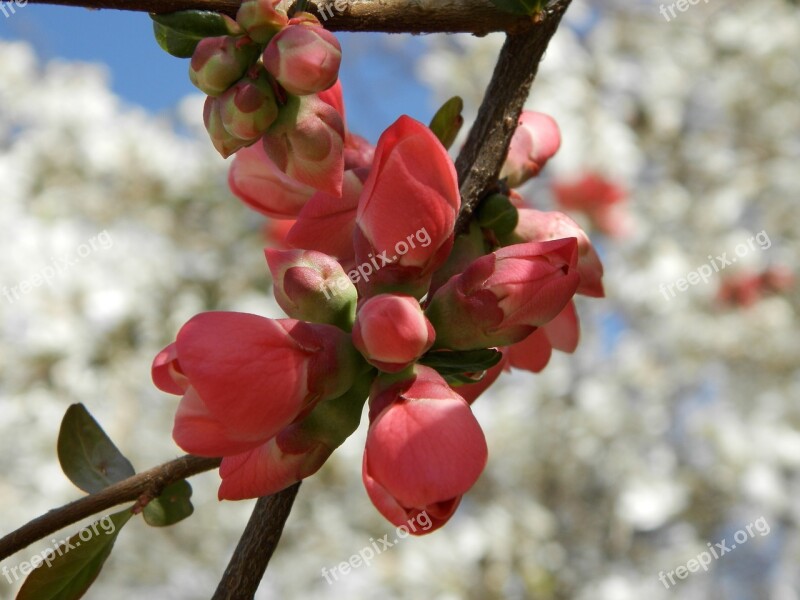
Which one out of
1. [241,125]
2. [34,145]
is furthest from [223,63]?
[34,145]

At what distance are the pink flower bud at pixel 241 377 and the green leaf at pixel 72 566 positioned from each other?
0.22 m

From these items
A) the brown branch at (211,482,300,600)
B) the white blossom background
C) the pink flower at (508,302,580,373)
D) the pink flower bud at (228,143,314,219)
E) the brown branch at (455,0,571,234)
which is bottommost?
the white blossom background

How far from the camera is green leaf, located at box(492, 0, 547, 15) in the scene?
2.40 ft

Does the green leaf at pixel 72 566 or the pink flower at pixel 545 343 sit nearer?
the green leaf at pixel 72 566

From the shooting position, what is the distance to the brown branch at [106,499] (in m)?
0.68

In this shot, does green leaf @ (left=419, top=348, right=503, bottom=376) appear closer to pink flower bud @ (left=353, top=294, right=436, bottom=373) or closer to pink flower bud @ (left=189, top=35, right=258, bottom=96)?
pink flower bud @ (left=353, top=294, right=436, bottom=373)

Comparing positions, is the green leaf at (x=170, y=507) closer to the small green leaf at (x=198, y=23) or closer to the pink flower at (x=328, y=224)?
the pink flower at (x=328, y=224)

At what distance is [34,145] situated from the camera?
531 cm

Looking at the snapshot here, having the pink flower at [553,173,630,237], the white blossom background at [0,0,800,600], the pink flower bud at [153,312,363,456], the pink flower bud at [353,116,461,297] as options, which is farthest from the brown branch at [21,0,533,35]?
the pink flower at [553,173,630,237]

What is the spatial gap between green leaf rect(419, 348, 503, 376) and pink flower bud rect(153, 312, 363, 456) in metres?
0.10

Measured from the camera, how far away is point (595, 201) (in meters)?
4.47

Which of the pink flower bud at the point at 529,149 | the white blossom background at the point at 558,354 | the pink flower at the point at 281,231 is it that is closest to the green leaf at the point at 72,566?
the pink flower at the point at 281,231

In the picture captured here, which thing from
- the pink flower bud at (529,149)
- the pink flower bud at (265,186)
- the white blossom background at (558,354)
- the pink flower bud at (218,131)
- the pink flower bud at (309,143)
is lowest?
the white blossom background at (558,354)

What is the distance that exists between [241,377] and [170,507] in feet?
0.97
